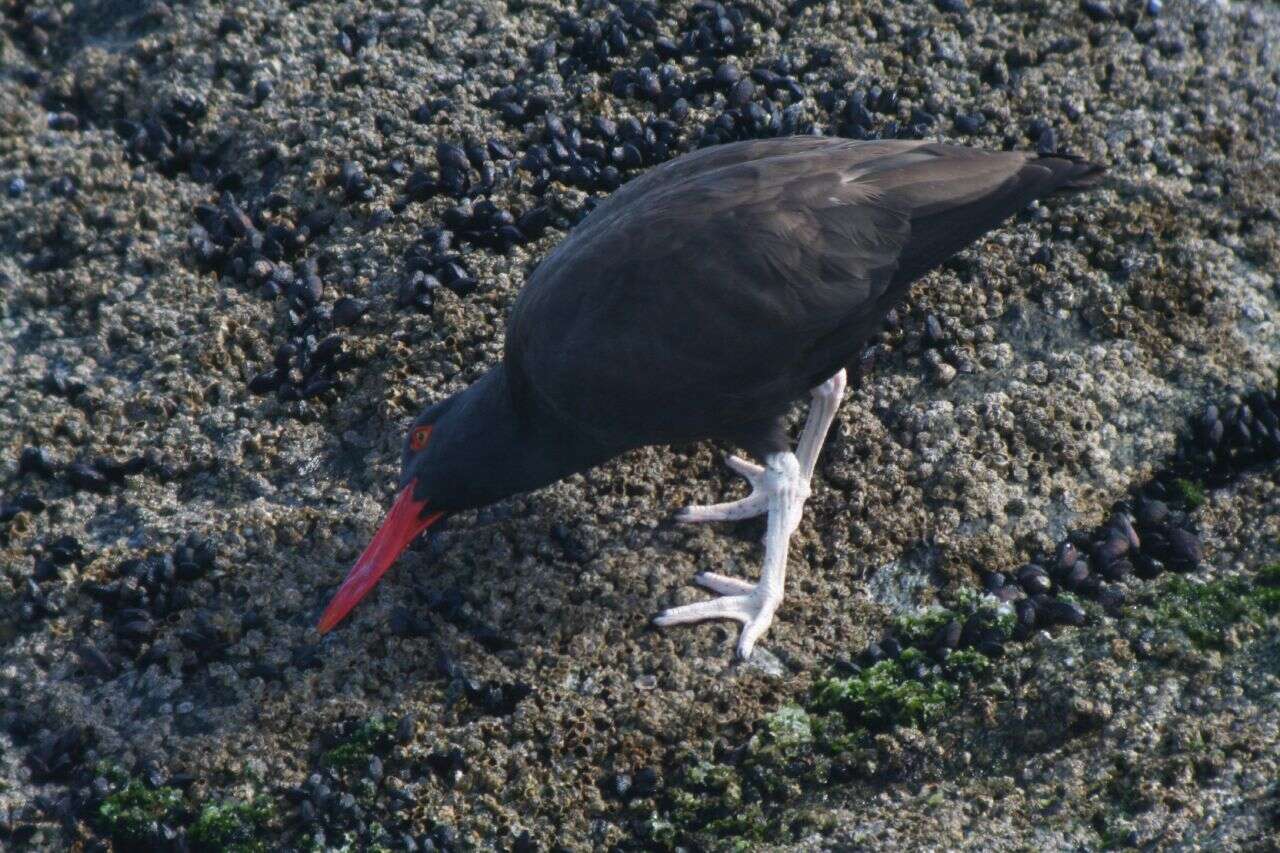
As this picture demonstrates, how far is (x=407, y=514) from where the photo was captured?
4625 mm

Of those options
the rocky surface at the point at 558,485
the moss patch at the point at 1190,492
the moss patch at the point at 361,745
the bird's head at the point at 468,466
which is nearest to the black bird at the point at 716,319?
the bird's head at the point at 468,466

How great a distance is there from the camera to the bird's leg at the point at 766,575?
4520 millimetres

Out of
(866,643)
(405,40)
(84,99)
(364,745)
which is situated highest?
(405,40)

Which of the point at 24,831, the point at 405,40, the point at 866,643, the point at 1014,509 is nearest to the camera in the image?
the point at 24,831

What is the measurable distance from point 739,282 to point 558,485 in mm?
1204

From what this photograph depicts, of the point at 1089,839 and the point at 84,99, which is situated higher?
the point at 84,99

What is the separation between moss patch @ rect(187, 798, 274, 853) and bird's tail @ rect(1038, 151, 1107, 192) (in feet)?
11.8

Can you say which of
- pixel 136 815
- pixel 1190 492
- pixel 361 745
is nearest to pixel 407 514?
Answer: pixel 361 745

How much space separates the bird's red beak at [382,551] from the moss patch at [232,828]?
0.68m

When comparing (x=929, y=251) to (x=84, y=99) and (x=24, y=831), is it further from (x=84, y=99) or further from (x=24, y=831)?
(x=84, y=99)

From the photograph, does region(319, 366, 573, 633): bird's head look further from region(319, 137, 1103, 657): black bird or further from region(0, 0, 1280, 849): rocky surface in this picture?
region(0, 0, 1280, 849): rocky surface

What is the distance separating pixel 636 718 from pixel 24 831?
6.76ft

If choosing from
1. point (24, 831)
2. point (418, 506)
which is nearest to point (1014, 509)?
point (418, 506)

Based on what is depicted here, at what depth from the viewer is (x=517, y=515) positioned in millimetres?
4922
